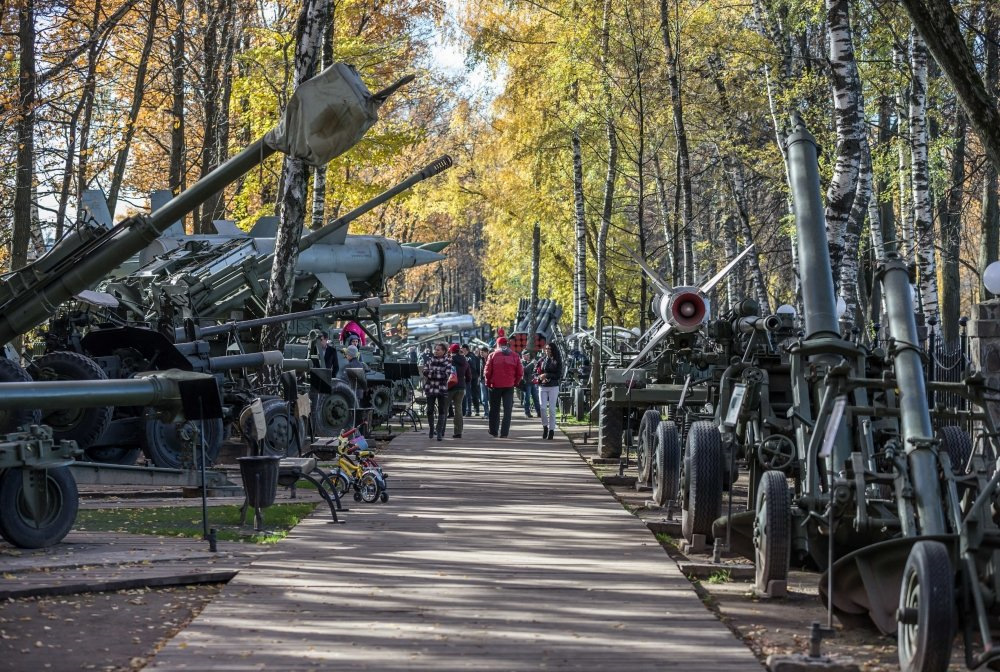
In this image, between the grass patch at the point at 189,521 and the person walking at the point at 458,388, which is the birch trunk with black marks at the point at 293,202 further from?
the person walking at the point at 458,388

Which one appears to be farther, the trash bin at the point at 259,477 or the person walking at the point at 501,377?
the person walking at the point at 501,377

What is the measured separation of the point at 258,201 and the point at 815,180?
1287 inches

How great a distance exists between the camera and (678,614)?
→ 869 cm

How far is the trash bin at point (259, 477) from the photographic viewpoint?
39.9ft

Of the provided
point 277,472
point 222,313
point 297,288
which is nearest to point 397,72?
point 297,288

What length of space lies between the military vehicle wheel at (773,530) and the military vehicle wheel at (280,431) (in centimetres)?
976

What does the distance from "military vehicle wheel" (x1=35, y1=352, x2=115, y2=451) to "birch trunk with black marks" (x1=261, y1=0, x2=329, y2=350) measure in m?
3.39

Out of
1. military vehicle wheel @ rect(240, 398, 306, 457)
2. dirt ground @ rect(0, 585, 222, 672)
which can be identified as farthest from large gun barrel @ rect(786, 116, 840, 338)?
military vehicle wheel @ rect(240, 398, 306, 457)

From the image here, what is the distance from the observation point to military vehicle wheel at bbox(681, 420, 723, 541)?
1106 cm

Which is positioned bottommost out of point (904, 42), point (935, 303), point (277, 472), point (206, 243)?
point (277, 472)

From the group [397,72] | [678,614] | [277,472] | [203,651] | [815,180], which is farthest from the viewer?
[397,72]

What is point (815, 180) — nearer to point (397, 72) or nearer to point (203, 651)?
point (203, 651)

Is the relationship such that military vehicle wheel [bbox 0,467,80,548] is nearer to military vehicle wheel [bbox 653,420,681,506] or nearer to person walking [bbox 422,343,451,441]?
military vehicle wheel [bbox 653,420,681,506]

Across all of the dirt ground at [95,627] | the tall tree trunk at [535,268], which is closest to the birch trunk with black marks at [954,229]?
→ the tall tree trunk at [535,268]
